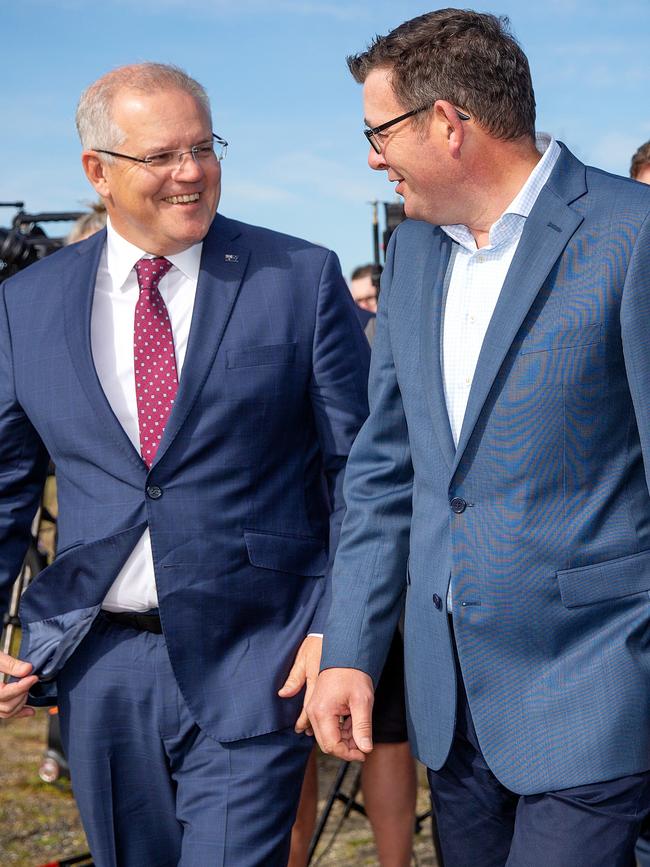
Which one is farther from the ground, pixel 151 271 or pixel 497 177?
pixel 497 177

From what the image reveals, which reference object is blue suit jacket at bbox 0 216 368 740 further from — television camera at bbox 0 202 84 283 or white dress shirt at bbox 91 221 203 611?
television camera at bbox 0 202 84 283

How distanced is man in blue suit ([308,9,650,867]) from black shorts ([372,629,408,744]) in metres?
1.70

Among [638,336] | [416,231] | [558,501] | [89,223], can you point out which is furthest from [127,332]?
[89,223]

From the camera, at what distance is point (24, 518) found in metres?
3.21

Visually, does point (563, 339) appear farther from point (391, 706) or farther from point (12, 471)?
point (391, 706)

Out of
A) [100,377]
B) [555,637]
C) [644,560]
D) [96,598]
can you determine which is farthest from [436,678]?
[100,377]

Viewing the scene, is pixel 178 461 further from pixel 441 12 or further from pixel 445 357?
pixel 441 12

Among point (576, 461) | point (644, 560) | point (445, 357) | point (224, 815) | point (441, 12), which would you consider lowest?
point (224, 815)

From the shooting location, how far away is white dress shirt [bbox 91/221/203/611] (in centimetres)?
297

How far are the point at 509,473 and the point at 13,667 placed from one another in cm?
142

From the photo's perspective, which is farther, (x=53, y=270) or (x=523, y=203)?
(x=53, y=270)

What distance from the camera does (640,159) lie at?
4.49 m

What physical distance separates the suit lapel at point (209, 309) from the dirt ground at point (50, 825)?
9.52 ft

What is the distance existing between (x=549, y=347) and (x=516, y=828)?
1.00 m
